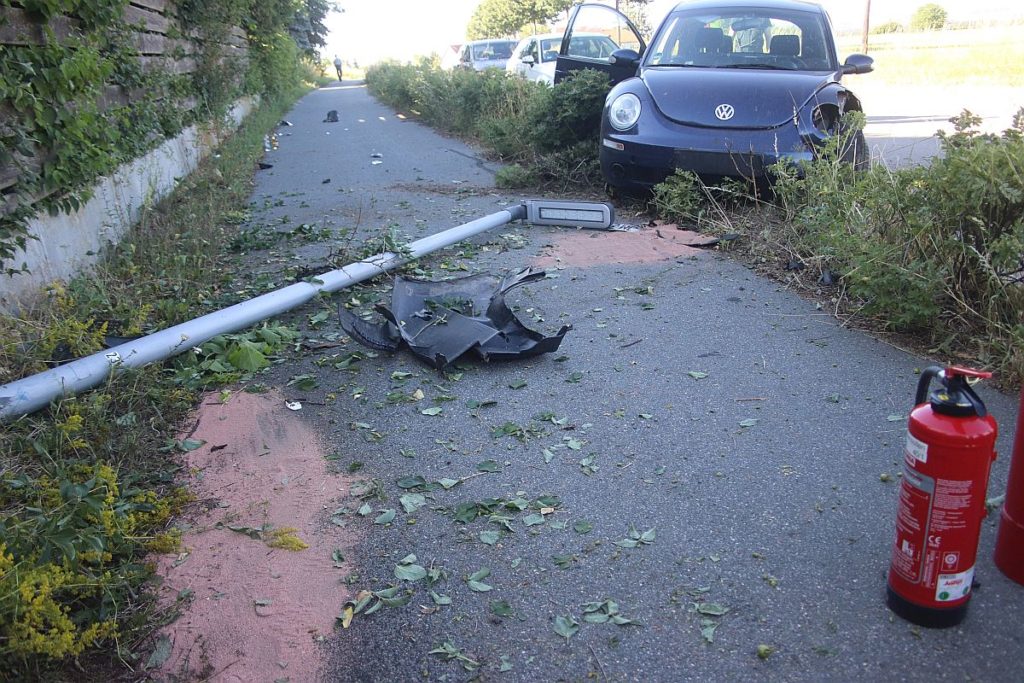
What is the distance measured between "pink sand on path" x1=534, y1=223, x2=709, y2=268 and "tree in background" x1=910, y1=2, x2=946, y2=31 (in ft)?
215

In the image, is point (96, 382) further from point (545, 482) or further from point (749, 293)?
point (749, 293)

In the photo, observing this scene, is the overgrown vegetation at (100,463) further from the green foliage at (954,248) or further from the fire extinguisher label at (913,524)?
the green foliage at (954,248)

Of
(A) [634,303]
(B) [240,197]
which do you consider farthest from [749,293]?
(B) [240,197]

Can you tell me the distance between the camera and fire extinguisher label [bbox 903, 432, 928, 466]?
2.24 metres

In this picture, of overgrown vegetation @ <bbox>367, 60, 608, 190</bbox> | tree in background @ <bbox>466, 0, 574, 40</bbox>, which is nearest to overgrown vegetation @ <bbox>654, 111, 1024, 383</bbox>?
overgrown vegetation @ <bbox>367, 60, 608, 190</bbox>

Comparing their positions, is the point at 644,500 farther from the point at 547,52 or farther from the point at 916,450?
the point at 547,52

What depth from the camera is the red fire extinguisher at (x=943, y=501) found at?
2203mm

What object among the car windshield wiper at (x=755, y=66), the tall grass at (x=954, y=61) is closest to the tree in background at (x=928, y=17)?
the tall grass at (x=954, y=61)

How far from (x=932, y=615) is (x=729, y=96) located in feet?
18.2

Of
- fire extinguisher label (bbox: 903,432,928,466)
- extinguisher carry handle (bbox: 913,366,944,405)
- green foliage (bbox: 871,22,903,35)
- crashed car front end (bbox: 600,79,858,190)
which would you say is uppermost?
green foliage (bbox: 871,22,903,35)

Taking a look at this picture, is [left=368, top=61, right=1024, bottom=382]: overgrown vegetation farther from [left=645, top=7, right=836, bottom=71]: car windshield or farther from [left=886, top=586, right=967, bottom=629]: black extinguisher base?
[left=886, top=586, right=967, bottom=629]: black extinguisher base

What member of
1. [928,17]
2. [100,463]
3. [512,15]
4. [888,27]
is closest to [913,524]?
[100,463]

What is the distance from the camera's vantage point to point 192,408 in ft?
12.6

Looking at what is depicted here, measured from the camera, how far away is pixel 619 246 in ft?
21.9
